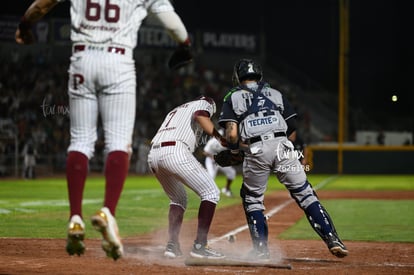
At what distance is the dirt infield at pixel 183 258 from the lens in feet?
23.0

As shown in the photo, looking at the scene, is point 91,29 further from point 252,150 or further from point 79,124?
point 252,150

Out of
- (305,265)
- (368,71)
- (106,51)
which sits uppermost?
(106,51)

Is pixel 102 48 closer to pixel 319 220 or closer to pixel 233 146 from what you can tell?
pixel 233 146

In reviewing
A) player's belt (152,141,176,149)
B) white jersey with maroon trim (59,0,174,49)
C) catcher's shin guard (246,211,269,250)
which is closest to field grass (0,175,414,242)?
player's belt (152,141,176,149)

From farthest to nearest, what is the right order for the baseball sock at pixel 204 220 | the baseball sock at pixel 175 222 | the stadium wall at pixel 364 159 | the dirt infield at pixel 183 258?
A: the stadium wall at pixel 364 159, the baseball sock at pixel 175 222, the baseball sock at pixel 204 220, the dirt infield at pixel 183 258

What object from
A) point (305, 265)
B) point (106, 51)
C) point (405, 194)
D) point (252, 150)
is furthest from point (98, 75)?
point (405, 194)

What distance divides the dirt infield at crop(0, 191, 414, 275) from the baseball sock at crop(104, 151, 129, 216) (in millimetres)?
1382

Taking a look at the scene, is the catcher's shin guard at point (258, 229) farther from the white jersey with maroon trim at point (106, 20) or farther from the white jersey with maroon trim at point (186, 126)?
the white jersey with maroon trim at point (106, 20)

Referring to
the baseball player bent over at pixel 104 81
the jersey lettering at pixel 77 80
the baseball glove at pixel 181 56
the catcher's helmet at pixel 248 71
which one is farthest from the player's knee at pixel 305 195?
the jersey lettering at pixel 77 80

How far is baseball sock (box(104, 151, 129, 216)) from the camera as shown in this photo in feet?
18.3

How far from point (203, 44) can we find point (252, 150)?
36605 millimetres

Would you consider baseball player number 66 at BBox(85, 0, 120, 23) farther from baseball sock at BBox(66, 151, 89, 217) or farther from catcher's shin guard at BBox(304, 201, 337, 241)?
catcher's shin guard at BBox(304, 201, 337, 241)

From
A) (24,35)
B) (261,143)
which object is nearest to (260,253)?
(261,143)

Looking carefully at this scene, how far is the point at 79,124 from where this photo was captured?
5621mm
